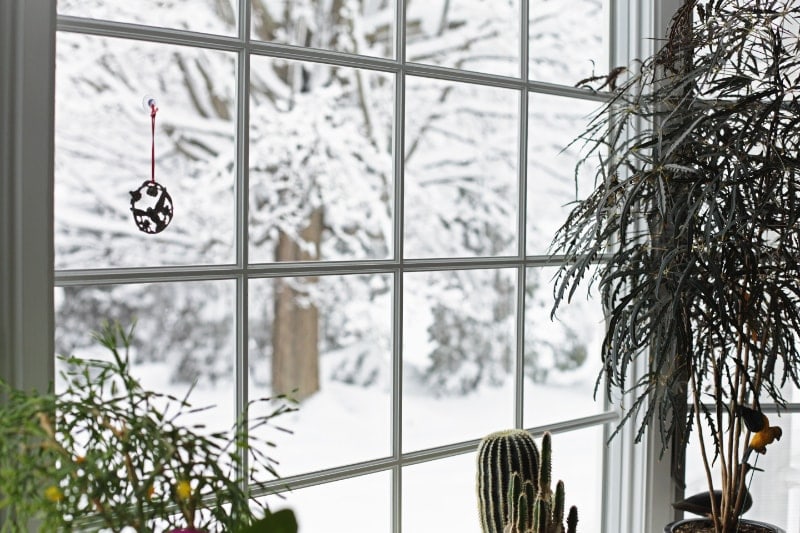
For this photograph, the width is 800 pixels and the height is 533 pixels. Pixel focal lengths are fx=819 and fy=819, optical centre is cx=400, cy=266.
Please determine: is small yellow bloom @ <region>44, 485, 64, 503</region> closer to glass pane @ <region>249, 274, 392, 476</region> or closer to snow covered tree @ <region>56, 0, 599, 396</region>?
snow covered tree @ <region>56, 0, 599, 396</region>

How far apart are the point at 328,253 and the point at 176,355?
2.08ft

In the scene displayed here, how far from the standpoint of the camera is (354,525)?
8.46 ft

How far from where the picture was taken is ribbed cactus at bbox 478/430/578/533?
5.10ft

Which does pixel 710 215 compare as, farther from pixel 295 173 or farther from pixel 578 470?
pixel 578 470

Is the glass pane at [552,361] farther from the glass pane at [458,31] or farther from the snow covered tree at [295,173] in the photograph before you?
the glass pane at [458,31]

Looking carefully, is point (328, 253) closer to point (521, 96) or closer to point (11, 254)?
point (521, 96)

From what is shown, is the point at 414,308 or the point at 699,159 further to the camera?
the point at 414,308

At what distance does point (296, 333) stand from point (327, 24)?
42.8 inches

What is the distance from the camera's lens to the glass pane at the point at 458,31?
3170 millimetres

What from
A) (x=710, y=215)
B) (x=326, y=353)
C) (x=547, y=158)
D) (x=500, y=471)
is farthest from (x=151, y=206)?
(x=547, y=158)

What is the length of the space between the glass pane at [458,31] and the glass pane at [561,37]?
111 millimetres

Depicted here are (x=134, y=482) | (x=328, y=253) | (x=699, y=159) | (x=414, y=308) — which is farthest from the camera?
(x=414, y=308)

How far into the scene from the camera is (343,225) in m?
2.96

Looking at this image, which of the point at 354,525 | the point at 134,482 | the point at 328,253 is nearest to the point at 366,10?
the point at 328,253
